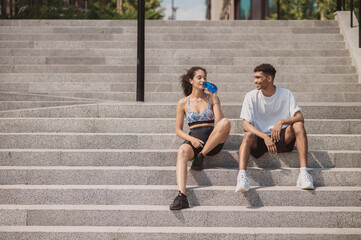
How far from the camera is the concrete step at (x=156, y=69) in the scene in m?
8.47

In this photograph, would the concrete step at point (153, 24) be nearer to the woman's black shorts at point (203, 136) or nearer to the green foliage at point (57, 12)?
the green foliage at point (57, 12)

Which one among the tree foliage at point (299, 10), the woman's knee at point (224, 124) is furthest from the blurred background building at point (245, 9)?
the woman's knee at point (224, 124)

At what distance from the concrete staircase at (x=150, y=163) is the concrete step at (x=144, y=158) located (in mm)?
12

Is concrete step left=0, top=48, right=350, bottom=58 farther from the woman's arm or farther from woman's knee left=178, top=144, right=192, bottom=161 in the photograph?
woman's knee left=178, top=144, right=192, bottom=161

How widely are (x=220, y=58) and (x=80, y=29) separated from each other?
12.0 feet

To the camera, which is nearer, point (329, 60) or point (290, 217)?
point (290, 217)

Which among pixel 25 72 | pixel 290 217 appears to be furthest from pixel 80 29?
pixel 290 217

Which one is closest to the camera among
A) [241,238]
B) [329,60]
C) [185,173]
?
[241,238]

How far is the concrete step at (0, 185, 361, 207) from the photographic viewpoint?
14.6ft

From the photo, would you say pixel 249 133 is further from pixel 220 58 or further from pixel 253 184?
pixel 220 58

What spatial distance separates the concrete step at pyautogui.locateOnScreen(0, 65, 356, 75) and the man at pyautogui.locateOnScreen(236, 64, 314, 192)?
145 inches

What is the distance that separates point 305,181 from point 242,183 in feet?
2.30

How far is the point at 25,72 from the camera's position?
8742mm

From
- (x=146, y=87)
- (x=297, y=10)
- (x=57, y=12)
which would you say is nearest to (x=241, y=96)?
(x=146, y=87)
